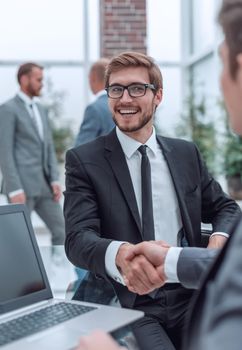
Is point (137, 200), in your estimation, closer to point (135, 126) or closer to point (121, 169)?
point (121, 169)

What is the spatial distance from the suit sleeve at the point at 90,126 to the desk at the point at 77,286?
1397 mm

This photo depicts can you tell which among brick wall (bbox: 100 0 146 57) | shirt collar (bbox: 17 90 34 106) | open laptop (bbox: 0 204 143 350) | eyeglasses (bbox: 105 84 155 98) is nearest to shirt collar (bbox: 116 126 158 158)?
eyeglasses (bbox: 105 84 155 98)

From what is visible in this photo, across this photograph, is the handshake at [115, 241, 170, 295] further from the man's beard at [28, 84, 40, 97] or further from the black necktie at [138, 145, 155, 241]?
the man's beard at [28, 84, 40, 97]

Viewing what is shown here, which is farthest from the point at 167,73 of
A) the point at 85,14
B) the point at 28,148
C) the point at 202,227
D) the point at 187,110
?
the point at 202,227

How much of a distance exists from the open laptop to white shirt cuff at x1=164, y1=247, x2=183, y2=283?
19 centimetres

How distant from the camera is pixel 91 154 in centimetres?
181

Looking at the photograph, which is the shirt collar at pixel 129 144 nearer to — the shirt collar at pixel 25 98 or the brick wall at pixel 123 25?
the shirt collar at pixel 25 98

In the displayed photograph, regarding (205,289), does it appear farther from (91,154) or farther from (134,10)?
(134,10)

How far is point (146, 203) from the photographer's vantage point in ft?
5.79

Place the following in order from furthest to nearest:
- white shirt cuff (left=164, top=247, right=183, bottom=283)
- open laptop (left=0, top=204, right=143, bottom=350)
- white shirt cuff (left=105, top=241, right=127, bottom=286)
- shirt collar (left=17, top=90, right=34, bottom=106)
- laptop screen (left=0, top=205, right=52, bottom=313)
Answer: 1. shirt collar (left=17, top=90, right=34, bottom=106)
2. white shirt cuff (left=105, top=241, right=127, bottom=286)
3. white shirt cuff (left=164, top=247, right=183, bottom=283)
4. laptop screen (left=0, top=205, right=52, bottom=313)
5. open laptop (left=0, top=204, right=143, bottom=350)

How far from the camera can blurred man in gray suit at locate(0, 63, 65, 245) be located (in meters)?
3.91

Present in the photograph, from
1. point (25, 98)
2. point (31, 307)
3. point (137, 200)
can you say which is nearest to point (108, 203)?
point (137, 200)

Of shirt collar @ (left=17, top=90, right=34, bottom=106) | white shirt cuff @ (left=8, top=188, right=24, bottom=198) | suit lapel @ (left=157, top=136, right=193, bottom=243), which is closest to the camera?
suit lapel @ (left=157, top=136, right=193, bottom=243)

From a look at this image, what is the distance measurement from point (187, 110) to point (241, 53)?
19.0ft
